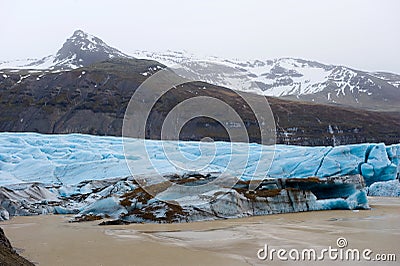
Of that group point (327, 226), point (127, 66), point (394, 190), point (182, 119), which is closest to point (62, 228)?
point (327, 226)

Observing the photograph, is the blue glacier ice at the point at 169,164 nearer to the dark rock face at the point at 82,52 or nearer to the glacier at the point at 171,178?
the glacier at the point at 171,178

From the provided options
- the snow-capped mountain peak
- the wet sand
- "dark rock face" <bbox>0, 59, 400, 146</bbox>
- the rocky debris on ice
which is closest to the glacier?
A: the rocky debris on ice

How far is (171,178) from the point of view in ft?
50.8

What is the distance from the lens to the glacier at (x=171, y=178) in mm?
12562

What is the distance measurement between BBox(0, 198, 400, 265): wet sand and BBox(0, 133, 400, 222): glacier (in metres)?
0.95

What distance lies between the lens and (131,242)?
326 inches

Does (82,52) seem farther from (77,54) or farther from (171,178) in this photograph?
(171,178)

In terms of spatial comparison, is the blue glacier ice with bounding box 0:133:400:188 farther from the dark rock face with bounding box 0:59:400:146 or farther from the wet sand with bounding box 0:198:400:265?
Result: the dark rock face with bounding box 0:59:400:146

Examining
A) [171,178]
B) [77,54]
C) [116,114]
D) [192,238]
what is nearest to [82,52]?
[77,54]

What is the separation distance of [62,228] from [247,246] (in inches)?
181

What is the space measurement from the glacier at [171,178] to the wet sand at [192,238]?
0.95 meters

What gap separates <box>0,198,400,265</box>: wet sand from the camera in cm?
690

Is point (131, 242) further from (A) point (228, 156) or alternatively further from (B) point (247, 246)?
(A) point (228, 156)

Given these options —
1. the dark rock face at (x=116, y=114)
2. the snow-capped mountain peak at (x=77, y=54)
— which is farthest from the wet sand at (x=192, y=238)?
the snow-capped mountain peak at (x=77, y=54)
